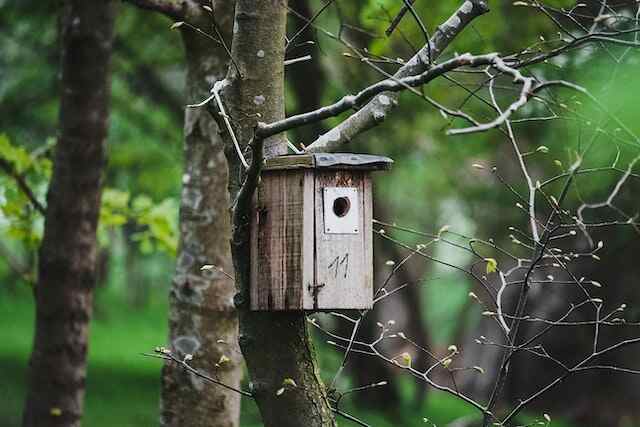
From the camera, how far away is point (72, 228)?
20.7 feet

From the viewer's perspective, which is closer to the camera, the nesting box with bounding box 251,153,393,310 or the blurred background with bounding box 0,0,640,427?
the nesting box with bounding box 251,153,393,310

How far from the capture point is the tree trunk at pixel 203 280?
5.19 m

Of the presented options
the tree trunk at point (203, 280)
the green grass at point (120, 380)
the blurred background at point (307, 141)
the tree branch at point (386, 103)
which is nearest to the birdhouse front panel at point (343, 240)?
the tree branch at point (386, 103)

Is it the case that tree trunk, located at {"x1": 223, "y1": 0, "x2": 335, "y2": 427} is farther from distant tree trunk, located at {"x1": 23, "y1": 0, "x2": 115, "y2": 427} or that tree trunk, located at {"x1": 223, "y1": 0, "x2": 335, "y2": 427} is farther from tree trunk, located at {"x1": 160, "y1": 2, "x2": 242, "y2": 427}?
distant tree trunk, located at {"x1": 23, "y1": 0, "x2": 115, "y2": 427}

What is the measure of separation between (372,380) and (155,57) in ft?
14.1

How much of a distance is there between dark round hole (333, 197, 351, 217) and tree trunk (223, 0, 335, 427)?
0.92ft

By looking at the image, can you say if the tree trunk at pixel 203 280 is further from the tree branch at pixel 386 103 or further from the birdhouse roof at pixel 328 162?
the birdhouse roof at pixel 328 162

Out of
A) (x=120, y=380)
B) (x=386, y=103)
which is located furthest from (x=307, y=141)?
(x=386, y=103)

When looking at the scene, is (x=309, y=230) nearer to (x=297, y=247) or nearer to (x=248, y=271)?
(x=297, y=247)

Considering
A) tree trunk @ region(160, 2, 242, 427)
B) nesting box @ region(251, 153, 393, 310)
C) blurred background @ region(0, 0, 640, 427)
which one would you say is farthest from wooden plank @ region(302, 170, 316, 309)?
blurred background @ region(0, 0, 640, 427)

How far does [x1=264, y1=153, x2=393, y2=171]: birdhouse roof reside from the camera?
3.64 meters

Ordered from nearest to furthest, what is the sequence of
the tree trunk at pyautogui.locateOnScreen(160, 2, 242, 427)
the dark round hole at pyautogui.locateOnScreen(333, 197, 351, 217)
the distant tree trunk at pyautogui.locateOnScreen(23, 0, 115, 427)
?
the dark round hole at pyautogui.locateOnScreen(333, 197, 351, 217) < the tree trunk at pyautogui.locateOnScreen(160, 2, 242, 427) < the distant tree trunk at pyautogui.locateOnScreen(23, 0, 115, 427)

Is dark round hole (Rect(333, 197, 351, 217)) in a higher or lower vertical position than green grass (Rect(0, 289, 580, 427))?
higher

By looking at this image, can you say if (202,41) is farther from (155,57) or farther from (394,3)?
(155,57)
